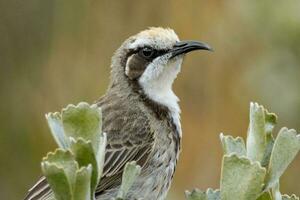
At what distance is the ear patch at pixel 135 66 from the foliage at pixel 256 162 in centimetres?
252

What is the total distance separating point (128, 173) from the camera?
2.04m

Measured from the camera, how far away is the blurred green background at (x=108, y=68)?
21.7ft

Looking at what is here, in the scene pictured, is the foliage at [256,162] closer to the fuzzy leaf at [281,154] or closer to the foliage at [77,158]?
the fuzzy leaf at [281,154]

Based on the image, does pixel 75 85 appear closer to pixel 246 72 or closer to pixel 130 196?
pixel 246 72

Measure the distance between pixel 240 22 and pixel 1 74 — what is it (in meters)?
2.10

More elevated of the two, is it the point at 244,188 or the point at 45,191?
the point at 45,191

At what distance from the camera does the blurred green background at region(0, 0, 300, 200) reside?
6.61m

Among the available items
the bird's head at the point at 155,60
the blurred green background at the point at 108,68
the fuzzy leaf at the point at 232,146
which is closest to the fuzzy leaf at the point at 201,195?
the fuzzy leaf at the point at 232,146

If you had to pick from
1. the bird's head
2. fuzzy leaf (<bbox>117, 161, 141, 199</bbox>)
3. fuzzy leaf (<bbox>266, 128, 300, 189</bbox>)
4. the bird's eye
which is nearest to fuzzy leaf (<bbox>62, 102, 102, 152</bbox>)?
fuzzy leaf (<bbox>117, 161, 141, 199</bbox>)

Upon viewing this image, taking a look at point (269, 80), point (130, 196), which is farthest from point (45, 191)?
point (269, 80)

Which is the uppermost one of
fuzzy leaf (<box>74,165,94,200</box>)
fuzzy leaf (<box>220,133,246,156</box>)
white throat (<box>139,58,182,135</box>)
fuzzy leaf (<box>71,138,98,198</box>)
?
white throat (<box>139,58,182,135</box>)

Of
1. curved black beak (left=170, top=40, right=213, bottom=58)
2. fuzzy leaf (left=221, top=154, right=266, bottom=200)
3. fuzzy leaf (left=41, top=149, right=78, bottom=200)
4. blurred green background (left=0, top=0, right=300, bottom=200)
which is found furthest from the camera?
blurred green background (left=0, top=0, right=300, bottom=200)

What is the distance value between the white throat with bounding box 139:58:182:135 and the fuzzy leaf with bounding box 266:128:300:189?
2490mm

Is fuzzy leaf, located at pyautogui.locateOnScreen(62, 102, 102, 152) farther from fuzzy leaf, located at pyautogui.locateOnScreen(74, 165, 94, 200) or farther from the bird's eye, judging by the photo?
the bird's eye
